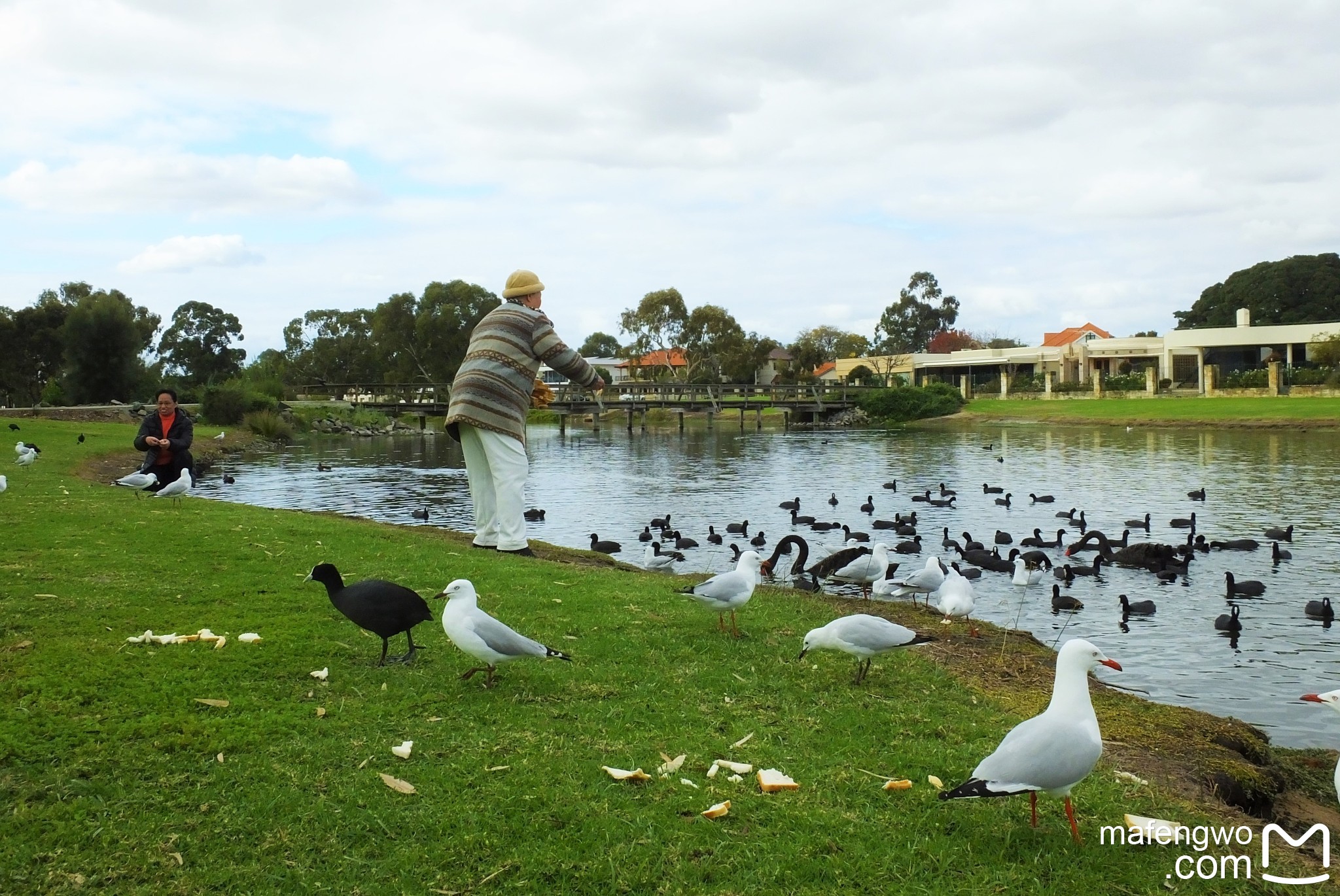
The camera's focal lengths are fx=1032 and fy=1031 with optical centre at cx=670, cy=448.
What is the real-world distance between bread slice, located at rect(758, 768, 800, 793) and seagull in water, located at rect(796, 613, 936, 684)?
1968 mm

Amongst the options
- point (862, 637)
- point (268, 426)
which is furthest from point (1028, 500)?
point (268, 426)

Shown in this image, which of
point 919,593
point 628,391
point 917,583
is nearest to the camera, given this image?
point 917,583

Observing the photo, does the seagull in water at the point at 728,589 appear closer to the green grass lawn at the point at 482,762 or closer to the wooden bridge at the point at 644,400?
the green grass lawn at the point at 482,762

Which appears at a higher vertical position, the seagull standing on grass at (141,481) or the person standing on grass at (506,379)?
the person standing on grass at (506,379)

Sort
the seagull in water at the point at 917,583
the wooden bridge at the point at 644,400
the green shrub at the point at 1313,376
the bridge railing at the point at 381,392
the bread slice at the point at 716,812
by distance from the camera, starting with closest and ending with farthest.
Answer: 1. the bread slice at the point at 716,812
2. the seagull in water at the point at 917,583
3. the green shrub at the point at 1313,376
4. the wooden bridge at the point at 644,400
5. the bridge railing at the point at 381,392

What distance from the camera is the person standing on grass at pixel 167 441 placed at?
15.1 metres

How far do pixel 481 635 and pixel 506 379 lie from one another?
5.59 m

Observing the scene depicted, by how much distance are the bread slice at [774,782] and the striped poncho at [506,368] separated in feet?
22.3

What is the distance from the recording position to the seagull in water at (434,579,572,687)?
6.34 metres

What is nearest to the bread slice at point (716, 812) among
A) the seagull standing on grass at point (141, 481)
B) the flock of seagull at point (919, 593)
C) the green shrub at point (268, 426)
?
the flock of seagull at point (919, 593)

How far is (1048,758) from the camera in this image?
15.2ft

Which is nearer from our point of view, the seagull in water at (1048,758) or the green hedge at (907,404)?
the seagull in water at (1048,758)

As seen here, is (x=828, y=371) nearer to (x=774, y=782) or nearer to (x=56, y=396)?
(x=56, y=396)

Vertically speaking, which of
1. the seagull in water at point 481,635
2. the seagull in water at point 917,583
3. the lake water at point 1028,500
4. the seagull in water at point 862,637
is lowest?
the lake water at point 1028,500
